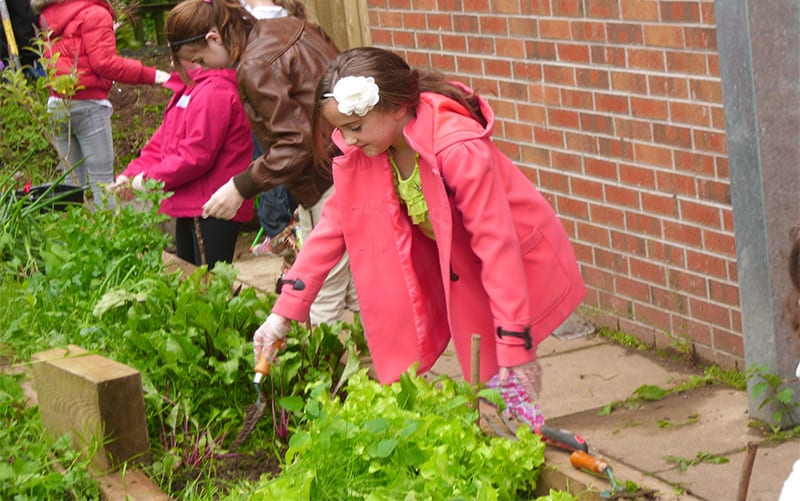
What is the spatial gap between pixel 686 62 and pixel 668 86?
0.52 feet

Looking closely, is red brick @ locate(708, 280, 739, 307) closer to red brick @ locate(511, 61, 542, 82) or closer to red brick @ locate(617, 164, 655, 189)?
red brick @ locate(617, 164, 655, 189)

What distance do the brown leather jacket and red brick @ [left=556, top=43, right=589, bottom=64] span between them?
1.16 m

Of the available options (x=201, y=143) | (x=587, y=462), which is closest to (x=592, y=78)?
(x=201, y=143)

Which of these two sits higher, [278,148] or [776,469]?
[278,148]

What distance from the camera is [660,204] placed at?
208 inches

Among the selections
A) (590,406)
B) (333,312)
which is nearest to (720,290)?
(590,406)

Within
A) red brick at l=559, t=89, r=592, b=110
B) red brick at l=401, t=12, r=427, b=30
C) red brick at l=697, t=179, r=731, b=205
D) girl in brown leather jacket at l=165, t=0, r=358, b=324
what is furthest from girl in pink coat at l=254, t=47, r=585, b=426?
red brick at l=401, t=12, r=427, b=30

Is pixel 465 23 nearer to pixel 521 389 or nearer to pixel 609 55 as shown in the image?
pixel 609 55

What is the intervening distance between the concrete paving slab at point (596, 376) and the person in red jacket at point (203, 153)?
1.70 metres

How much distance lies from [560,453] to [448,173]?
0.86 m

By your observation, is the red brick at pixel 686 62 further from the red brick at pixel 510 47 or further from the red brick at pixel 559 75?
the red brick at pixel 510 47

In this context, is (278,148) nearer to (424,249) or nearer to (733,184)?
(424,249)

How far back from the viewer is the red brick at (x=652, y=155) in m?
5.18

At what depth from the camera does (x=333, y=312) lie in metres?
5.20
